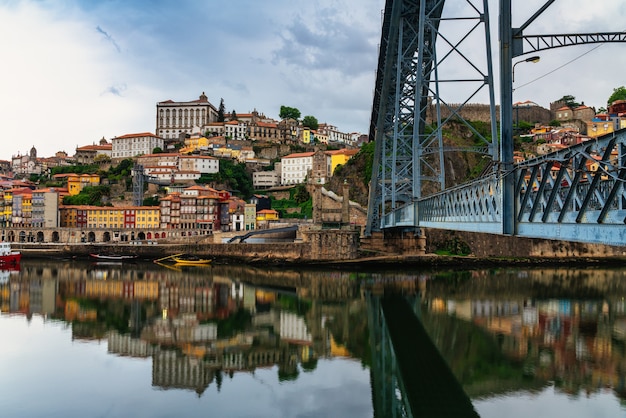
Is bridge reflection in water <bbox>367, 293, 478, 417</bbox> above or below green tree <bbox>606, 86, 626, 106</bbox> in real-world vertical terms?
below

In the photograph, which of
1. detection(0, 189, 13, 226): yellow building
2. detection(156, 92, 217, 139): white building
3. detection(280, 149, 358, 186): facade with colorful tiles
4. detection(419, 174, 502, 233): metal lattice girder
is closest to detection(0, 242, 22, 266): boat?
detection(0, 189, 13, 226): yellow building

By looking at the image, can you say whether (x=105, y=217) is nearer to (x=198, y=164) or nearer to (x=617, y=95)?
(x=198, y=164)

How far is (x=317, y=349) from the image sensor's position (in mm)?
17688

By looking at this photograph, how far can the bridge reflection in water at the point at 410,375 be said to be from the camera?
1159cm

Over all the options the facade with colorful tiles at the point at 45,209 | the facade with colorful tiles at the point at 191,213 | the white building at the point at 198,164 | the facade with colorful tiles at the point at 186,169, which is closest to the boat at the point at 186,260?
the facade with colorful tiles at the point at 191,213

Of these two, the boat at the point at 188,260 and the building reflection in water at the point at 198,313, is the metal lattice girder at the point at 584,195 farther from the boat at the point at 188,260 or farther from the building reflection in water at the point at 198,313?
the boat at the point at 188,260

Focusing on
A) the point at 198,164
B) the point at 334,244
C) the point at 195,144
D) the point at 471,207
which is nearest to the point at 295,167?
the point at 198,164

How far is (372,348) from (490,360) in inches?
156

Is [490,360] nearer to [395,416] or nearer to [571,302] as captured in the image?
[395,416]

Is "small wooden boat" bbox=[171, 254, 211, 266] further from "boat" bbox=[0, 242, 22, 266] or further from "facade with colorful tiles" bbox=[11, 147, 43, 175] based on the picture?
"facade with colorful tiles" bbox=[11, 147, 43, 175]

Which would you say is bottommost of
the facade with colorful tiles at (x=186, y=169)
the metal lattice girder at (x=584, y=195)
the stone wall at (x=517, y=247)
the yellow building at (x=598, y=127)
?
the stone wall at (x=517, y=247)

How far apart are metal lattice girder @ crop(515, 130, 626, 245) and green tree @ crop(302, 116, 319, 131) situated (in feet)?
307

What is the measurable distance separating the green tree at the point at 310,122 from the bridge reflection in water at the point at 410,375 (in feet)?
267

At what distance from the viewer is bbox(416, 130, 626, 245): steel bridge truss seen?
20.4 feet
